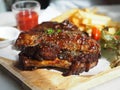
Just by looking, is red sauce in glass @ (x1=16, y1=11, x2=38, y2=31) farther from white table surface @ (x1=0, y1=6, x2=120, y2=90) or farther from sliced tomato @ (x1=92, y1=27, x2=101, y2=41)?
sliced tomato @ (x1=92, y1=27, x2=101, y2=41)

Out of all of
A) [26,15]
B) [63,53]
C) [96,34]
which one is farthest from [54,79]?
[26,15]

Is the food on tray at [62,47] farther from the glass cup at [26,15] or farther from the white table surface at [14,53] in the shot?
the glass cup at [26,15]

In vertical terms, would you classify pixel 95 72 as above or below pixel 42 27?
below

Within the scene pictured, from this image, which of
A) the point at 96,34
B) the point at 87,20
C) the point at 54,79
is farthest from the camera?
the point at 87,20

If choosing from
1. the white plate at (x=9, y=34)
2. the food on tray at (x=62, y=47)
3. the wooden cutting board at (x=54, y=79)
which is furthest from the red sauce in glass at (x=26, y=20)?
the wooden cutting board at (x=54, y=79)

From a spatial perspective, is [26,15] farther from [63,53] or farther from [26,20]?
[63,53]

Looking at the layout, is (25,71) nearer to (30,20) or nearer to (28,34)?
(28,34)

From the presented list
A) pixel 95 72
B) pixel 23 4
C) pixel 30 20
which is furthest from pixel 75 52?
pixel 23 4
